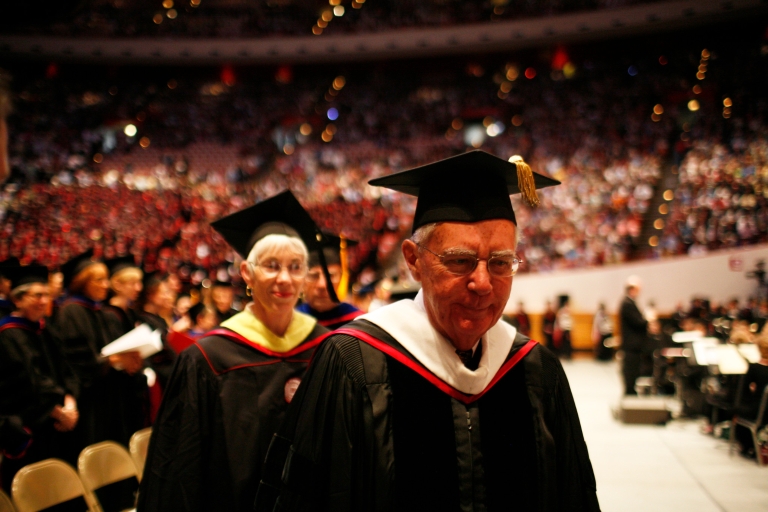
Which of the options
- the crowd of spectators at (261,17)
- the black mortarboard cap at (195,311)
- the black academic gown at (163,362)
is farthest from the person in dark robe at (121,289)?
the crowd of spectators at (261,17)

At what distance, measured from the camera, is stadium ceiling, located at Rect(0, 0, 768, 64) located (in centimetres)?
2355

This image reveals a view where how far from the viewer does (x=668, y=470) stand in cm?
563

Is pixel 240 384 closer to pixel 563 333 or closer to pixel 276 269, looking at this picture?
pixel 276 269

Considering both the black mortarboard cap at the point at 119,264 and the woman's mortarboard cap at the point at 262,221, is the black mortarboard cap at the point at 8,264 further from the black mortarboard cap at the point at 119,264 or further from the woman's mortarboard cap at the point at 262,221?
the woman's mortarboard cap at the point at 262,221

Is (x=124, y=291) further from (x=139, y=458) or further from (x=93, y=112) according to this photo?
(x=93, y=112)

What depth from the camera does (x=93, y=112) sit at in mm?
27078

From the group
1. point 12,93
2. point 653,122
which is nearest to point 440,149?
point 653,122

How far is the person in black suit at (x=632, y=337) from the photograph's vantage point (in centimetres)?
831

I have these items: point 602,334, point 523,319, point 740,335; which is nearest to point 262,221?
point 740,335

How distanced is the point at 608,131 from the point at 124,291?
20.8 metres

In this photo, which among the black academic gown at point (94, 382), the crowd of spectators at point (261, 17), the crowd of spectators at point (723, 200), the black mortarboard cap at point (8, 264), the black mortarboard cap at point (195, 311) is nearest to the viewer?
the black mortarboard cap at point (8, 264)

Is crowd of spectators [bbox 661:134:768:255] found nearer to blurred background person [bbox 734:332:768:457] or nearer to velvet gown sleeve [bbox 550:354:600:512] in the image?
blurred background person [bbox 734:332:768:457]

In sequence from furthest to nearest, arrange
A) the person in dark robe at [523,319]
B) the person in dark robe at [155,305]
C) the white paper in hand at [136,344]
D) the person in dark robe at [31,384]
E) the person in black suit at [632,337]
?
the person in dark robe at [523,319]
the person in black suit at [632,337]
the person in dark robe at [155,305]
the person in dark robe at [31,384]
the white paper in hand at [136,344]

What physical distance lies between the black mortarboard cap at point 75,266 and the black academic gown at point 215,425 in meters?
2.73
